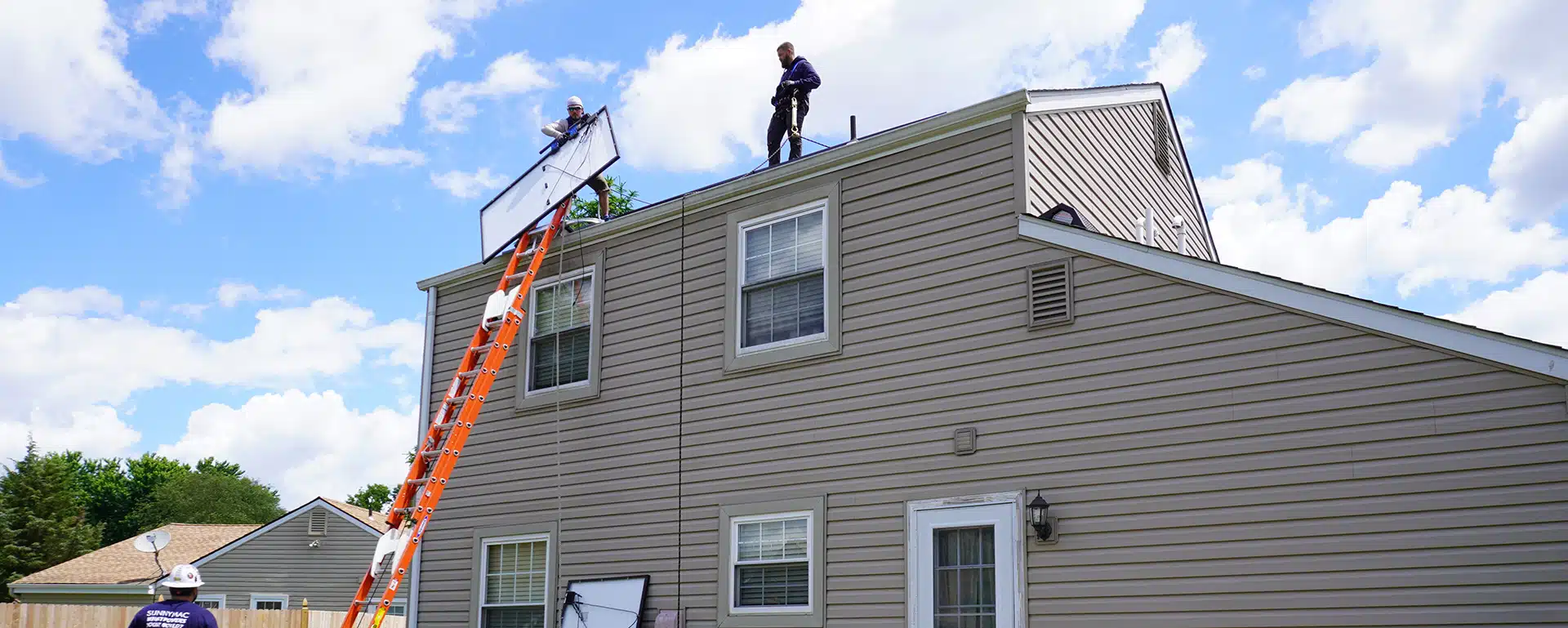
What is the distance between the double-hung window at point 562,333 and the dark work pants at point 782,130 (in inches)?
81.0

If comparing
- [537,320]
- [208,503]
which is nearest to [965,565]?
[537,320]

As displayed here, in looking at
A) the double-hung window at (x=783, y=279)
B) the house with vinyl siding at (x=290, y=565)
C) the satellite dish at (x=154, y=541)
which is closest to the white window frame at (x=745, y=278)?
the double-hung window at (x=783, y=279)

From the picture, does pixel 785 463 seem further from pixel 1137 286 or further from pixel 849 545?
pixel 1137 286

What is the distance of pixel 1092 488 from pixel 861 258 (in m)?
2.68

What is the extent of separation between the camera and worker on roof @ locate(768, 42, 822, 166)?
1166 cm

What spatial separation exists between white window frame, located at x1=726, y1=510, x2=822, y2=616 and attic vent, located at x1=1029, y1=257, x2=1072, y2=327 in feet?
7.66

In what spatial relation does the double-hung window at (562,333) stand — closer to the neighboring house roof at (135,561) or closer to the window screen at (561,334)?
the window screen at (561,334)

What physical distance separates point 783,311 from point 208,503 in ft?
179

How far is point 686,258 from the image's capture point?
11.1m

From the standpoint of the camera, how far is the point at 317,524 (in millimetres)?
28781

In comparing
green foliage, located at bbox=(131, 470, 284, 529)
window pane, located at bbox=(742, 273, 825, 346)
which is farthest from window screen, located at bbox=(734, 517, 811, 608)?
green foliage, located at bbox=(131, 470, 284, 529)

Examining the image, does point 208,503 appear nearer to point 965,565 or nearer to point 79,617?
point 79,617

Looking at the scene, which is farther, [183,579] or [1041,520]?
→ [1041,520]

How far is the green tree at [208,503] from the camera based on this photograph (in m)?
57.2
